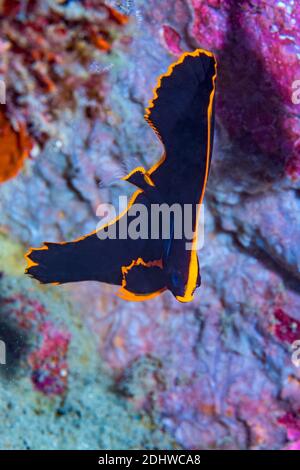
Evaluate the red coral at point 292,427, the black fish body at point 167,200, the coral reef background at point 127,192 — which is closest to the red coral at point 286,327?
the coral reef background at point 127,192

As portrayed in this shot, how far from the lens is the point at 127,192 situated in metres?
2.59

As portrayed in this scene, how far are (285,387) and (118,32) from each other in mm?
2222

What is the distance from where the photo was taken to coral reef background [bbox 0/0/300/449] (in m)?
2.10

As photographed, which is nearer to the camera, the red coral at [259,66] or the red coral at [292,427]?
the red coral at [259,66]

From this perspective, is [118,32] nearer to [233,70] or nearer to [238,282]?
[233,70]

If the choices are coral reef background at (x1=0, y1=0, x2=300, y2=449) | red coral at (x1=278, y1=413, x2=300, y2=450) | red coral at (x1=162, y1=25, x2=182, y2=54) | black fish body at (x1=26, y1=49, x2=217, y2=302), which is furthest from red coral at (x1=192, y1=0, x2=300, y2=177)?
red coral at (x1=278, y1=413, x2=300, y2=450)

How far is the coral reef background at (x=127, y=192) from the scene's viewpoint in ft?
6.88

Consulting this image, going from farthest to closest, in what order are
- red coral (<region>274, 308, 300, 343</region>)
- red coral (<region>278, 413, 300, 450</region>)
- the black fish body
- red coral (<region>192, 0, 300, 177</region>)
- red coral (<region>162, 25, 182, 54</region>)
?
red coral (<region>278, 413, 300, 450</region>), red coral (<region>274, 308, 300, 343</region>), red coral (<region>162, 25, 182, 54</region>), red coral (<region>192, 0, 300, 177</region>), the black fish body

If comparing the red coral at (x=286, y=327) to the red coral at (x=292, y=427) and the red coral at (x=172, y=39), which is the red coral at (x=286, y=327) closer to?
the red coral at (x=292, y=427)

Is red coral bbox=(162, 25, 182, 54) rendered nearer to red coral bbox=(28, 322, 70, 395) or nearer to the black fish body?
the black fish body

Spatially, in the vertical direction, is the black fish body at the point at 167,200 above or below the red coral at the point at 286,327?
above

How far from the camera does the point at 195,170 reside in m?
1.63

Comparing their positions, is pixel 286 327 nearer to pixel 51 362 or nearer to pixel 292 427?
pixel 292 427
